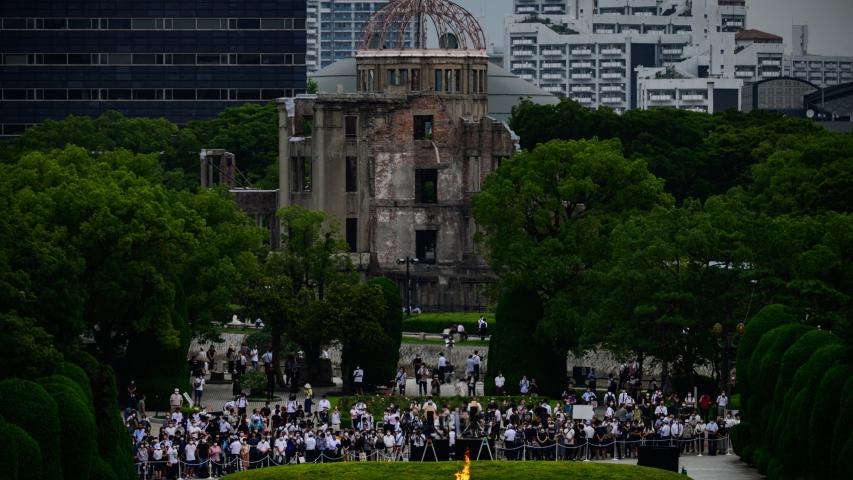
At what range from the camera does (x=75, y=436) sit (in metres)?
68.0

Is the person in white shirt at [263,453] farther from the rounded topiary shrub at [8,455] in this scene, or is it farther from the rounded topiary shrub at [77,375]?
the rounded topiary shrub at [8,455]

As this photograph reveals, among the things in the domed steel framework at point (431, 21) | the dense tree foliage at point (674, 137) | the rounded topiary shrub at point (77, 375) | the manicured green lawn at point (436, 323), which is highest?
the domed steel framework at point (431, 21)

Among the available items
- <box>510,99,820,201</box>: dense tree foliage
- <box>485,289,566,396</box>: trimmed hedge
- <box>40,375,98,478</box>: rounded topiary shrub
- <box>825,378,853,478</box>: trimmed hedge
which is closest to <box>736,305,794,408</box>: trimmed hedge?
<box>825,378,853,478</box>: trimmed hedge

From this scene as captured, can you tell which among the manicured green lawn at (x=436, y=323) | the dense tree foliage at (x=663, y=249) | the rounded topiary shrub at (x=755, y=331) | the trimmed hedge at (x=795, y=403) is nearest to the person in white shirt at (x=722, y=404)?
the dense tree foliage at (x=663, y=249)

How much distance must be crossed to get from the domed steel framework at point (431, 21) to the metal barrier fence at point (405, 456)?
170 feet

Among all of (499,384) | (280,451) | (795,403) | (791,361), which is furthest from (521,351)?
(795,403)

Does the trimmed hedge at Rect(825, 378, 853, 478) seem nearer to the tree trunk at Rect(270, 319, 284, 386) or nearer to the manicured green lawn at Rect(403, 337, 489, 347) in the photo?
the tree trunk at Rect(270, 319, 284, 386)

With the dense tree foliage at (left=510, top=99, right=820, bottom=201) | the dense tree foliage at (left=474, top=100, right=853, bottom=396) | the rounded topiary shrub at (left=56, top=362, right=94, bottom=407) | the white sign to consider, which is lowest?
the white sign

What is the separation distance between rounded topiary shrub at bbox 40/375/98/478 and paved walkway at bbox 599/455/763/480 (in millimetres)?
21030

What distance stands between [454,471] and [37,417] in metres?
14.0

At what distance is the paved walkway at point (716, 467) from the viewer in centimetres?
8250

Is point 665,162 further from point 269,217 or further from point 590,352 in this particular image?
point 590,352

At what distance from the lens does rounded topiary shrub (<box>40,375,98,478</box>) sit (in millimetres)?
67938

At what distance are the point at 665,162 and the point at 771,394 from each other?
253 ft
